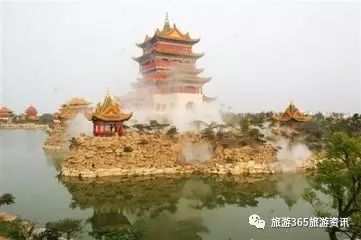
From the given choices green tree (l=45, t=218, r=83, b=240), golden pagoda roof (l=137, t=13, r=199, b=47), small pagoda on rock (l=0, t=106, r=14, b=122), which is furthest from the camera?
small pagoda on rock (l=0, t=106, r=14, b=122)

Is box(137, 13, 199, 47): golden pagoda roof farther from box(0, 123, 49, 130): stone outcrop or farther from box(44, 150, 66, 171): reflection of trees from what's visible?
box(0, 123, 49, 130): stone outcrop

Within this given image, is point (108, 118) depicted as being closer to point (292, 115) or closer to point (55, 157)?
point (55, 157)

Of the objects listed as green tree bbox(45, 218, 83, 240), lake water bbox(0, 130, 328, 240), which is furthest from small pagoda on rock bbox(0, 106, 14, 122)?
green tree bbox(45, 218, 83, 240)

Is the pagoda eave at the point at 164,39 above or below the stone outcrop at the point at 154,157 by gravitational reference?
above

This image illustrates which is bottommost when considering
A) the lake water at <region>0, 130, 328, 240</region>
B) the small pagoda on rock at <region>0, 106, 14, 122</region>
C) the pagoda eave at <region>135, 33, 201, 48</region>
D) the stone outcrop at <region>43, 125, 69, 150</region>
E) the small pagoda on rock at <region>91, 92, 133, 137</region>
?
the lake water at <region>0, 130, 328, 240</region>

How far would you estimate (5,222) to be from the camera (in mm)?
12281

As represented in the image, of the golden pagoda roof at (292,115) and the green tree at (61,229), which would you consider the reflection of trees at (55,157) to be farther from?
the golden pagoda roof at (292,115)

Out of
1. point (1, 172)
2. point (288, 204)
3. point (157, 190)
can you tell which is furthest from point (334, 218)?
point (1, 172)

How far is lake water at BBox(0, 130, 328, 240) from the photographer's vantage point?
587 inches

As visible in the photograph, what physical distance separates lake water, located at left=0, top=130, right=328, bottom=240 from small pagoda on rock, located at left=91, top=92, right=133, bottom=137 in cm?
410

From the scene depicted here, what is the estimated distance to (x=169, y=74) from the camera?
1474 inches

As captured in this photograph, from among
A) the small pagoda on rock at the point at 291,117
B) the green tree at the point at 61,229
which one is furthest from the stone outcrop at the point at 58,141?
the green tree at the point at 61,229

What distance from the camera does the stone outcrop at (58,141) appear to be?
39906mm

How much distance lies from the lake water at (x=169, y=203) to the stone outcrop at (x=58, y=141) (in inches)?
508
